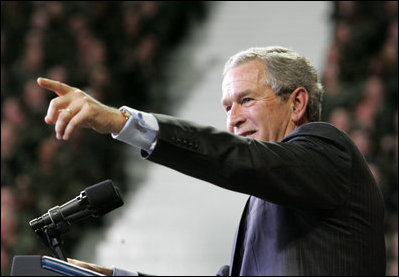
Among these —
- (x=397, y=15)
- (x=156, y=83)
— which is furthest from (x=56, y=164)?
(x=397, y=15)

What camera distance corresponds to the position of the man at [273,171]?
109 centimetres

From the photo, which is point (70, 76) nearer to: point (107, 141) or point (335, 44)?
point (107, 141)

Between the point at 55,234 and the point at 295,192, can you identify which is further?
the point at 55,234

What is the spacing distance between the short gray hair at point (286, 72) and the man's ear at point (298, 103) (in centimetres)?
1

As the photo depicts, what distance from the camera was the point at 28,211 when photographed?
3.21 metres

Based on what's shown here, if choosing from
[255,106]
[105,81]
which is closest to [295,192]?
[255,106]

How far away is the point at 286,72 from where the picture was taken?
1592 millimetres

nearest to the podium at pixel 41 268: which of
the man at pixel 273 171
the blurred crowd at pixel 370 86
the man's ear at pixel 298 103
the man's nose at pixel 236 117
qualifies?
the man at pixel 273 171

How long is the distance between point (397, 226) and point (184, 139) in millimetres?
2046

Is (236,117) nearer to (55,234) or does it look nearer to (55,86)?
(55,234)

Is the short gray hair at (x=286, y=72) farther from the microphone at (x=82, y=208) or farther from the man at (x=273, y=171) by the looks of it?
the microphone at (x=82, y=208)

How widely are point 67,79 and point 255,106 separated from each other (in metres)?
2.00

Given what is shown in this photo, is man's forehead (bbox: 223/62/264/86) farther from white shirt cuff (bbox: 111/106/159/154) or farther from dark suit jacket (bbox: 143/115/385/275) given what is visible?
white shirt cuff (bbox: 111/106/159/154)

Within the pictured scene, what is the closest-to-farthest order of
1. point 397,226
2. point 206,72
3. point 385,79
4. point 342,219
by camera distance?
point 342,219
point 397,226
point 385,79
point 206,72
